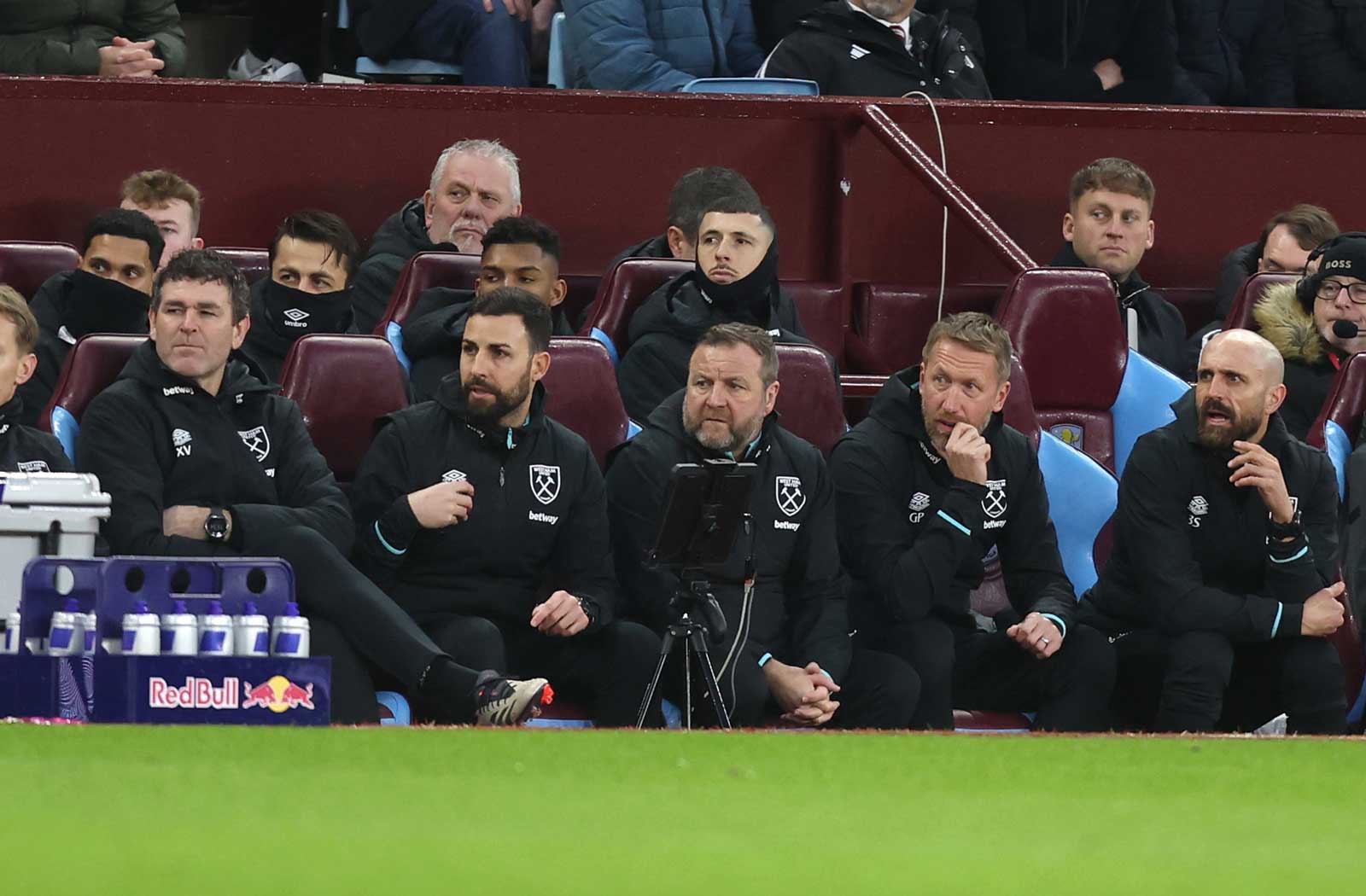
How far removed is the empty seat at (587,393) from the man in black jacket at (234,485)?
84cm

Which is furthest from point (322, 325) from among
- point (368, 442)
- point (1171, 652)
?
point (1171, 652)

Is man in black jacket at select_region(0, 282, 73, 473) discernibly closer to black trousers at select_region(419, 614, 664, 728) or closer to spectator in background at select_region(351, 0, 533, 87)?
black trousers at select_region(419, 614, 664, 728)

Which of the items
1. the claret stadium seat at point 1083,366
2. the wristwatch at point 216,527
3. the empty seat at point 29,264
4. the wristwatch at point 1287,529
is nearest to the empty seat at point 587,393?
the wristwatch at point 216,527

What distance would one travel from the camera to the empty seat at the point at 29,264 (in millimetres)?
7684

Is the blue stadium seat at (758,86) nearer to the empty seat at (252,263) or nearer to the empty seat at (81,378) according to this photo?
the empty seat at (252,263)

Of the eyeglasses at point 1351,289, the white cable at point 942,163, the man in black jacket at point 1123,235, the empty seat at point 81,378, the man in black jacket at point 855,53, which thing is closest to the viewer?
the empty seat at point 81,378

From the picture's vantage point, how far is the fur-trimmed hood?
309 inches

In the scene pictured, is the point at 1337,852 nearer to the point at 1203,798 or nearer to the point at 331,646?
the point at 1203,798

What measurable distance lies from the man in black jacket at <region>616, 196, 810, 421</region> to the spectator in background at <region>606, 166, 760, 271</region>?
26cm

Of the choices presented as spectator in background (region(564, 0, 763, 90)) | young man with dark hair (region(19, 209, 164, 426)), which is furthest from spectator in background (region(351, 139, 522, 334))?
spectator in background (region(564, 0, 763, 90))

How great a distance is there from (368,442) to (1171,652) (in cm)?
251

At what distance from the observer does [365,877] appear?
11.1 feet

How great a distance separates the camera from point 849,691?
654cm

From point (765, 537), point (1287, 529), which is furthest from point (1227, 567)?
point (765, 537)
